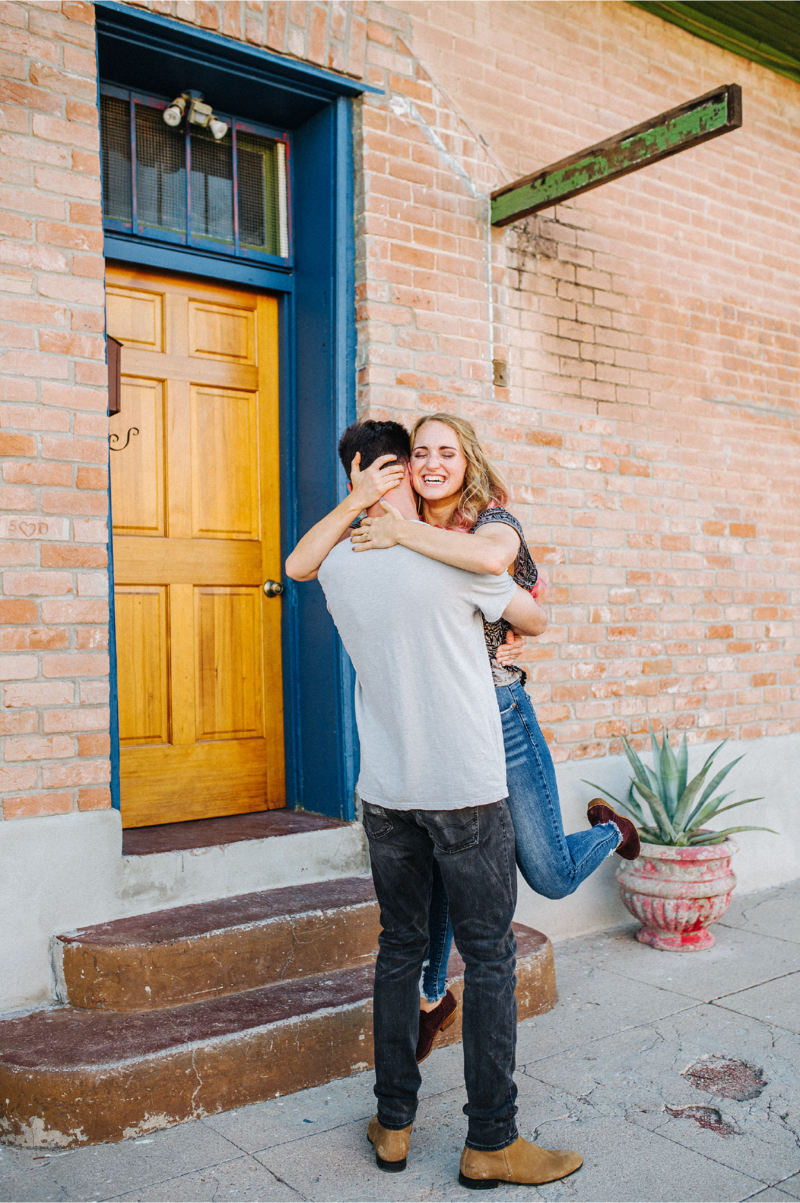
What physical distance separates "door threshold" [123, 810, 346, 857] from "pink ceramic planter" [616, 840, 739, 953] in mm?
1463

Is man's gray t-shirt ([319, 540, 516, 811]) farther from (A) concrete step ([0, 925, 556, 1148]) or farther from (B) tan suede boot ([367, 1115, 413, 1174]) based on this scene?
(A) concrete step ([0, 925, 556, 1148])

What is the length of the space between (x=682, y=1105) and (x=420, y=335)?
3094 millimetres

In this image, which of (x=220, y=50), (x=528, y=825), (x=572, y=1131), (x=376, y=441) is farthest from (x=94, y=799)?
(x=220, y=50)

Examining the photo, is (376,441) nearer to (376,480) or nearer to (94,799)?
(376,480)

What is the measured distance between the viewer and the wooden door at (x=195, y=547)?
4012mm

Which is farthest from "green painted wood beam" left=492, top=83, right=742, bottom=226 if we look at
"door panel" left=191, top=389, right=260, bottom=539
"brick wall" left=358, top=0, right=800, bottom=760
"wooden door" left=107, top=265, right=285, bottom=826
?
"door panel" left=191, top=389, right=260, bottom=539

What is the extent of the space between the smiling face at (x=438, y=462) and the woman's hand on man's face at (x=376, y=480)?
0.30 feet

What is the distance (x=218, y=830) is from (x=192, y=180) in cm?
275

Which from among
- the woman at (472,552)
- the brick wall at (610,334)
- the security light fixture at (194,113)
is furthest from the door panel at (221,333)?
the woman at (472,552)

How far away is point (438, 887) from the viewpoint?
2.80 m

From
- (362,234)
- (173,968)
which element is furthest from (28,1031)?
(362,234)

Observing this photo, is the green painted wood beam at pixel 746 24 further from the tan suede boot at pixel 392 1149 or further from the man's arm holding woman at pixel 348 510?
the tan suede boot at pixel 392 1149

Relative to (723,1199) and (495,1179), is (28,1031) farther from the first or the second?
(723,1199)

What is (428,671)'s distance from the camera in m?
2.39
